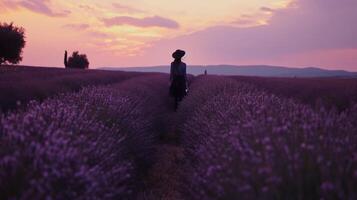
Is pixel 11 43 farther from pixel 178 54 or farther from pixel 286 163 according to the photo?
pixel 286 163

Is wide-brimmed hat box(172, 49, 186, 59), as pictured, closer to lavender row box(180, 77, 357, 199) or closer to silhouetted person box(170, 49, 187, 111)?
silhouetted person box(170, 49, 187, 111)

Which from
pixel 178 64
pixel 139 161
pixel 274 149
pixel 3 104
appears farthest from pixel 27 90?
pixel 274 149

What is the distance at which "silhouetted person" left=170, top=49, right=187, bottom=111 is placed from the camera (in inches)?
474

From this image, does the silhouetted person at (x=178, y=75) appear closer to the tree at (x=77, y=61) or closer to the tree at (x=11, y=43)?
the tree at (x=11, y=43)

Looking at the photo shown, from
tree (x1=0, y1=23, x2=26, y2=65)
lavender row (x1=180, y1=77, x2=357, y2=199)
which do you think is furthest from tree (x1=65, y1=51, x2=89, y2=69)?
lavender row (x1=180, y1=77, x2=357, y2=199)

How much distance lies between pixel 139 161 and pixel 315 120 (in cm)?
345

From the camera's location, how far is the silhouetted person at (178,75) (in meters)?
12.0

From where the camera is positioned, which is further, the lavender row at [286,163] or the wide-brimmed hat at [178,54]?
the wide-brimmed hat at [178,54]

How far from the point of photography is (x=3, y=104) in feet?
24.9

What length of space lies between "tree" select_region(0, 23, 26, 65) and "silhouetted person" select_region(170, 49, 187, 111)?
2613 centimetres

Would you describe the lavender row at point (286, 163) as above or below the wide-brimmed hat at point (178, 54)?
below

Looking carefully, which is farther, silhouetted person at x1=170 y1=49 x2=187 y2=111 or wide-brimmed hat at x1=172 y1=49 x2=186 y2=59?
silhouetted person at x1=170 y1=49 x2=187 y2=111

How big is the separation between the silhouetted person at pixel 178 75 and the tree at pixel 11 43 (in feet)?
85.7

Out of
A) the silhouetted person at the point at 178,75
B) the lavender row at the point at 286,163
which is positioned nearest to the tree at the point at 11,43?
the silhouetted person at the point at 178,75
